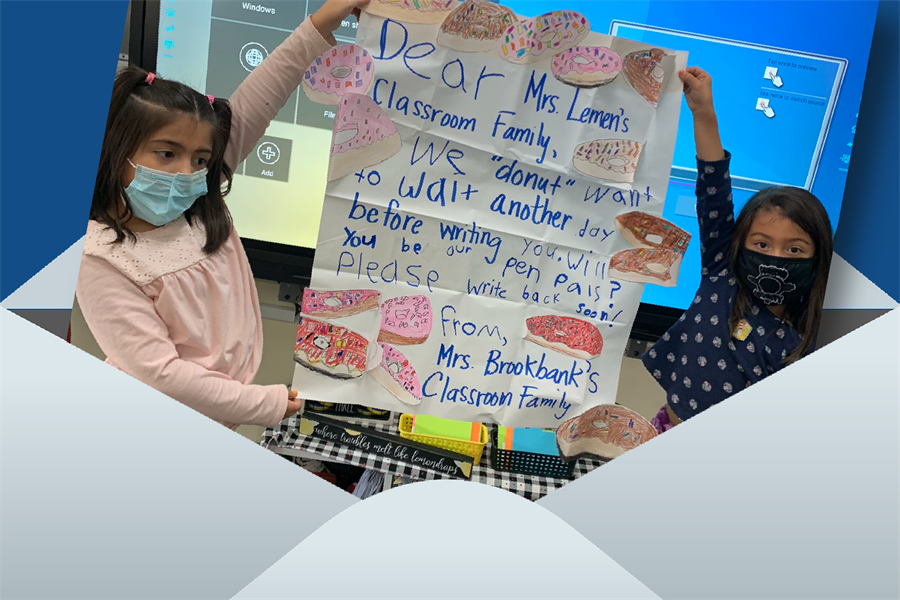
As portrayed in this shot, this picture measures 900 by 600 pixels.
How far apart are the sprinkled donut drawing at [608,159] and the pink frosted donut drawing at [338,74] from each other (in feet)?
0.95

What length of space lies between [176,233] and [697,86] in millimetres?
728

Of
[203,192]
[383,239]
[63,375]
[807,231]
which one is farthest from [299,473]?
[807,231]

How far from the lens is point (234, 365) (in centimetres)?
97

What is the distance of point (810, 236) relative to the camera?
960mm

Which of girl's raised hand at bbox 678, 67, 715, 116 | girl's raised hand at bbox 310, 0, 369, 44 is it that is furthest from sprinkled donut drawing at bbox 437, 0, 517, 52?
girl's raised hand at bbox 678, 67, 715, 116

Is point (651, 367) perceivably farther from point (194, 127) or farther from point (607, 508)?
point (194, 127)

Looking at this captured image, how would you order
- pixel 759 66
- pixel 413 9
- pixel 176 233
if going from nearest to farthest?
pixel 413 9 < pixel 176 233 < pixel 759 66

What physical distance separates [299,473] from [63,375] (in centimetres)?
19

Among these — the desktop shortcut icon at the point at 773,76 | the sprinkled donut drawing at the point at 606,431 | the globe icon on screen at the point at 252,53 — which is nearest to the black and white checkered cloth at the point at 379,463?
the sprinkled donut drawing at the point at 606,431

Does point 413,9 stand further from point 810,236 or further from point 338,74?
point 810,236

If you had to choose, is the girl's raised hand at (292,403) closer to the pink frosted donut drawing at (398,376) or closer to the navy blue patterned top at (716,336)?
the pink frosted donut drawing at (398,376)

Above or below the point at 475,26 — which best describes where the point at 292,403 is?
below

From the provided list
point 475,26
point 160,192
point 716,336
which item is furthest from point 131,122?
point 716,336

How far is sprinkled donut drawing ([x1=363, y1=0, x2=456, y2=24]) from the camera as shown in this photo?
81 cm
